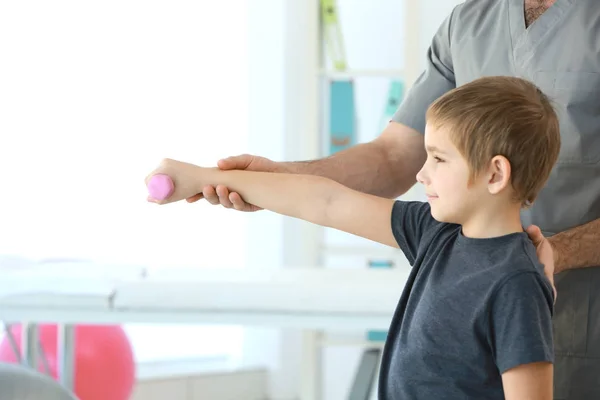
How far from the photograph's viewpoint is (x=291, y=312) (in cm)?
215

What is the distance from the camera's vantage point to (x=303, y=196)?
1.36 m

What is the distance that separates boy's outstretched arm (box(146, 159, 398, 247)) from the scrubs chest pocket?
0.99 ft

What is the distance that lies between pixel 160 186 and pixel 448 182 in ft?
1.63

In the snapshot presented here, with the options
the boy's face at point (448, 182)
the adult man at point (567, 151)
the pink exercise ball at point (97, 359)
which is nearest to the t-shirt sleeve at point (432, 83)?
the adult man at point (567, 151)

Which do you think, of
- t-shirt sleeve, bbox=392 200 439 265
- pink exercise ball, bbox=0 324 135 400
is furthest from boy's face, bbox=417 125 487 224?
pink exercise ball, bbox=0 324 135 400

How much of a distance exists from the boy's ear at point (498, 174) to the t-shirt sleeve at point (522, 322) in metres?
0.11

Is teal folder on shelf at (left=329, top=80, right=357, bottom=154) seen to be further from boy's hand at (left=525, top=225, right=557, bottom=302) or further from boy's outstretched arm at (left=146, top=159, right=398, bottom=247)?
boy's hand at (left=525, top=225, right=557, bottom=302)

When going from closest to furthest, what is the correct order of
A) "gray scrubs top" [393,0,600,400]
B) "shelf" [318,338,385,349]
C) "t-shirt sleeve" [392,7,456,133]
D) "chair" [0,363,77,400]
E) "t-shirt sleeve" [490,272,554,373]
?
"t-shirt sleeve" [490,272,554,373], "gray scrubs top" [393,0,600,400], "t-shirt sleeve" [392,7,456,133], "chair" [0,363,77,400], "shelf" [318,338,385,349]

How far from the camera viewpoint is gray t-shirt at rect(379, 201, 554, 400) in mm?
1023

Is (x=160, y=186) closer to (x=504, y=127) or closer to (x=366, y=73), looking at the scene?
(x=504, y=127)

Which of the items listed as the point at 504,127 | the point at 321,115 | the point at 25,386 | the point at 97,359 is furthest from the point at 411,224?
the point at 321,115

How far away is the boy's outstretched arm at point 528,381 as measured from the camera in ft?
3.30

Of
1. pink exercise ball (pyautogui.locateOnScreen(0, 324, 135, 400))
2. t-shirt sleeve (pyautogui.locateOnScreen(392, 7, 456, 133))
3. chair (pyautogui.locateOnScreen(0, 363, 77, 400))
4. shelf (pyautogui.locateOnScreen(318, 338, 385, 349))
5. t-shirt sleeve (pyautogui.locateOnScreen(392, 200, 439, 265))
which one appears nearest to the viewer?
t-shirt sleeve (pyautogui.locateOnScreen(392, 200, 439, 265))

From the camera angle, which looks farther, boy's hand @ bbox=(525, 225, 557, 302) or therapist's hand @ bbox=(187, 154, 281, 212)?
therapist's hand @ bbox=(187, 154, 281, 212)
